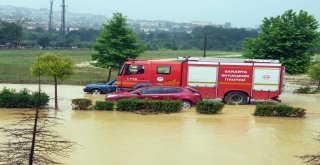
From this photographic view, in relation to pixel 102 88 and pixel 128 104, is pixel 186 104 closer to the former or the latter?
pixel 128 104

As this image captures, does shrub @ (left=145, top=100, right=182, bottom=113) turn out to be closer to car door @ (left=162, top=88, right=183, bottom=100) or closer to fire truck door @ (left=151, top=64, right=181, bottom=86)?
car door @ (left=162, top=88, right=183, bottom=100)

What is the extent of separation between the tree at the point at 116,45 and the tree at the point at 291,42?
7.70 m

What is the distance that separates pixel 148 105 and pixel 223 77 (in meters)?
5.13

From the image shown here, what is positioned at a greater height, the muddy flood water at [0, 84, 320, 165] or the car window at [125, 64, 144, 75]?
the car window at [125, 64, 144, 75]

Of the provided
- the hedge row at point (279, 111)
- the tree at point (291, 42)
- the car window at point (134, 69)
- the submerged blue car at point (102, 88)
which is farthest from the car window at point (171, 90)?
the tree at point (291, 42)

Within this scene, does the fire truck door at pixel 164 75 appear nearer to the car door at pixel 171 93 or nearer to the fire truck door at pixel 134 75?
the fire truck door at pixel 134 75

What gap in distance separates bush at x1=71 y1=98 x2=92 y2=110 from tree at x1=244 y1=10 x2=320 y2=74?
13.1 m

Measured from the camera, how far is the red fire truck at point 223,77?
2559 centimetres

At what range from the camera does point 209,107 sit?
22547 mm

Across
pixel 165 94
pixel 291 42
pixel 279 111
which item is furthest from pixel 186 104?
pixel 291 42

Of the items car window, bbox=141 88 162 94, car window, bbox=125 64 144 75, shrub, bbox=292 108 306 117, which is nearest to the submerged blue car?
car window, bbox=125 64 144 75

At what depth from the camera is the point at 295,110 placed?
22594 mm

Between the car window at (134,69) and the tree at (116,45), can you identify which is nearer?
the car window at (134,69)

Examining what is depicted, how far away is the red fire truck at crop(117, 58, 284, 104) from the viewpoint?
2559cm
